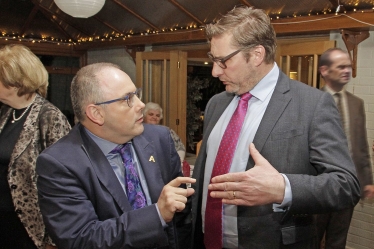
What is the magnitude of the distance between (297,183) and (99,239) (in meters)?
0.70

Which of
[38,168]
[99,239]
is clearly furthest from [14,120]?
[99,239]

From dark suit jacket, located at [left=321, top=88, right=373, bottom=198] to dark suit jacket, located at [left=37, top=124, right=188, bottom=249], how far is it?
1.79 meters

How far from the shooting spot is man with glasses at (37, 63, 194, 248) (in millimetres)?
1355

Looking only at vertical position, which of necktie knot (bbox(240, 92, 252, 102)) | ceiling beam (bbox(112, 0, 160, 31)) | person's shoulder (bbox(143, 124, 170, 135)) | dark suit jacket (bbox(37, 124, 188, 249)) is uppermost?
ceiling beam (bbox(112, 0, 160, 31))

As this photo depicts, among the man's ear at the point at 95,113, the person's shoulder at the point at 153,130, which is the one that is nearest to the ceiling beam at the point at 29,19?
the person's shoulder at the point at 153,130

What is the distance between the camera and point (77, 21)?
22.8 feet

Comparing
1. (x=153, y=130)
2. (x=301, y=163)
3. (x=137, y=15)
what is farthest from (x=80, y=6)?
(x=301, y=163)

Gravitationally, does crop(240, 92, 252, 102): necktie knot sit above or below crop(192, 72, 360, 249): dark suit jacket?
above

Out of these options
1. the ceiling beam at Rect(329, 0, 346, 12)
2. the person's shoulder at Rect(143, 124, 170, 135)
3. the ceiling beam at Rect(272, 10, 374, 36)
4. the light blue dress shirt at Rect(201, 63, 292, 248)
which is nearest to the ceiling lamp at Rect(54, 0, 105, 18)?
the ceiling beam at Rect(272, 10, 374, 36)

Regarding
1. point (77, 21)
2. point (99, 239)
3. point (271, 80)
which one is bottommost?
point (99, 239)

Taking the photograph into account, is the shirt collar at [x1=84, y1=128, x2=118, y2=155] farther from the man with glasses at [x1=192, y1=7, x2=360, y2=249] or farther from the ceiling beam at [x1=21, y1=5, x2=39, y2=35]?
the ceiling beam at [x1=21, y1=5, x2=39, y2=35]

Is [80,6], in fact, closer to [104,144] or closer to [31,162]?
[31,162]

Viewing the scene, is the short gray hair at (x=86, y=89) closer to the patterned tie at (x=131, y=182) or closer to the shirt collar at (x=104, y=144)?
the shirt collar at (x=104, y=144)

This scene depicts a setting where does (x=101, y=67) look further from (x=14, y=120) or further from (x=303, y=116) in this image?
(x=14, y=120)
